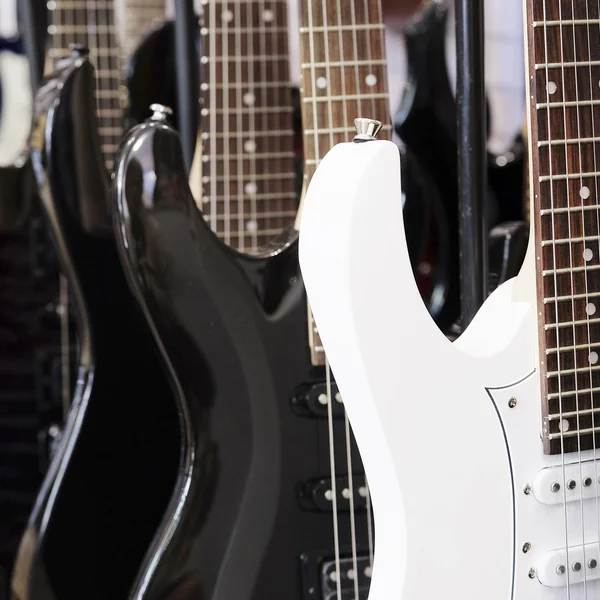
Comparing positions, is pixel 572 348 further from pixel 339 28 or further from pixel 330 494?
pixel 339 28

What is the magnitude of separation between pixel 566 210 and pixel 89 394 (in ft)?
1.67

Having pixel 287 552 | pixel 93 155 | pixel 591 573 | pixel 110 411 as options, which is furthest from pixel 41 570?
pixel 591 573

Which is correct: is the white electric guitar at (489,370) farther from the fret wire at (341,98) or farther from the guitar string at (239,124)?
the guitar string at (239,124)

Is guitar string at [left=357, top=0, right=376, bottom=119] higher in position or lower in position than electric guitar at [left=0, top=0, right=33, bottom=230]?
lower

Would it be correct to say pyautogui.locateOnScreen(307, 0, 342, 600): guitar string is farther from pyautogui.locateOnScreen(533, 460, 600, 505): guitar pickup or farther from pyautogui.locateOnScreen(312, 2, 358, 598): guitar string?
pyautogui.locateOnScreen(533, 460, 600, 505): guitar pickup

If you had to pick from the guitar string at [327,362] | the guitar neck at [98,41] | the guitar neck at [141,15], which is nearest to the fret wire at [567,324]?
the guitar string at [327,362]

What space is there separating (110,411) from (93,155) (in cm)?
26

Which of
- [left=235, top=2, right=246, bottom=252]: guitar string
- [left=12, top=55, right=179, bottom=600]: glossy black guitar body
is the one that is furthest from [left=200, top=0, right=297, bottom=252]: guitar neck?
[left=12, top=55, right=179, bottom=600]: glossy black guitar body

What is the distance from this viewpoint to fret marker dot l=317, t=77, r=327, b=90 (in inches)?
34.5

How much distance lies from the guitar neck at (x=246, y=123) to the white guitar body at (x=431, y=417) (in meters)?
0.43

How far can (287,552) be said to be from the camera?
0.84 meters

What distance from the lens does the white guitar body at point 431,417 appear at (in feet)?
2.09

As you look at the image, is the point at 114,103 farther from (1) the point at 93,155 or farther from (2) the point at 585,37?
(2) the point at 585,37

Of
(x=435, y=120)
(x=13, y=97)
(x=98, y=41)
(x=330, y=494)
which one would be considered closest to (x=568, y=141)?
(x=330, y=494)
